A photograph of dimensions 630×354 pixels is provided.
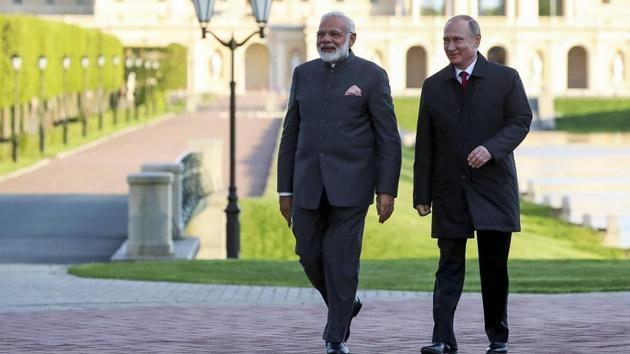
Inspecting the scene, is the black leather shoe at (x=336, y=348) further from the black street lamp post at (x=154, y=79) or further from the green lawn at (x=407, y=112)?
the black street lamp post at (x=154, y=79)

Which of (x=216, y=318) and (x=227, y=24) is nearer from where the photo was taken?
(x=216, y=318)

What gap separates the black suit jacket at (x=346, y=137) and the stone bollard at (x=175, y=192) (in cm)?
1290

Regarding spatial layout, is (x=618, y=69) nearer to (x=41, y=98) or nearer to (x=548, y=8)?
(x=548, y=8)

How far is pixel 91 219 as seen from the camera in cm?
2509

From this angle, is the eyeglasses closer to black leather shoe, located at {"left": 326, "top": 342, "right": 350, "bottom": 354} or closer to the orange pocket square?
the orange pocket square

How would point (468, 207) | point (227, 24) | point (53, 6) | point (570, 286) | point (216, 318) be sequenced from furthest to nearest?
1. point (53, 6)
2. point (227, 24)
3. point (570, 286)
4. point (216, 318)
5. point (468, 207)

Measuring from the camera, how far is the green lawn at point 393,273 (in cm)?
1412

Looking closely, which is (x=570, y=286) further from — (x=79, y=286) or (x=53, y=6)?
(x=53, y=6)

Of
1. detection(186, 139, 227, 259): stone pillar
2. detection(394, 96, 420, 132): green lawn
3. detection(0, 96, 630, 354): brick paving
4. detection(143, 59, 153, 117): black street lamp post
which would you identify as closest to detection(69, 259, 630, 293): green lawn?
detection(0, 96, 630, 354): brick paving

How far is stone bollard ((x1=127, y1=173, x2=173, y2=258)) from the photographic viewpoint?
19203mm

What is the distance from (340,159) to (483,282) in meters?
1.02

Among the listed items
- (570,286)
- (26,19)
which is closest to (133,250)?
(570,286)

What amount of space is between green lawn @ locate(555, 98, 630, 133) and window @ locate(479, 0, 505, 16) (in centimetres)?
3849

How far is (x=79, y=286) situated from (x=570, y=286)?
13.9 feet
